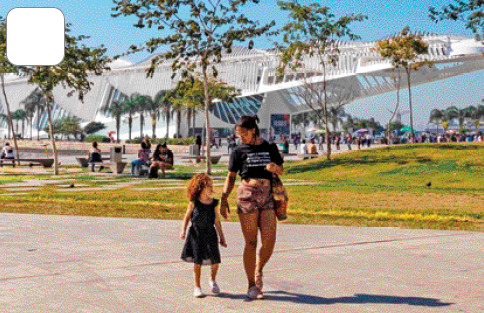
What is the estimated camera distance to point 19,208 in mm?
13477

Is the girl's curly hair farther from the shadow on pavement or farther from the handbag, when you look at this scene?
the shadow on pavement

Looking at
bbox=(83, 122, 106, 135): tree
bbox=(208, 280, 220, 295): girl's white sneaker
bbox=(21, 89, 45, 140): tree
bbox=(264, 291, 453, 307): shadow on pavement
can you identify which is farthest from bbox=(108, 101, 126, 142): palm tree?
bbox=(264, 291, 453, 307): shadow on pavement

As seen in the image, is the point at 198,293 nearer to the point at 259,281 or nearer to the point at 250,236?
the point at 259,281

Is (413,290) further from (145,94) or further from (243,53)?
(145,94)

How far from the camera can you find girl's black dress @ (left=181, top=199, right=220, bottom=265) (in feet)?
18.0

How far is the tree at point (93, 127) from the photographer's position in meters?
114

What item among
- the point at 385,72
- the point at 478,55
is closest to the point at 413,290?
the point at 478,55

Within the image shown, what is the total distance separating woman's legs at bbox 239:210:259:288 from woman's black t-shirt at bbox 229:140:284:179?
330 mm

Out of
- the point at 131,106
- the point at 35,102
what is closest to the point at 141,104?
the point at 131,106

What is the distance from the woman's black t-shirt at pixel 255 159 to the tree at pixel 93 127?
111m

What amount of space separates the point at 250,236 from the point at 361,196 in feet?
35.5

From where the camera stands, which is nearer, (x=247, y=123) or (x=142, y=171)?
(x=247, y=123)

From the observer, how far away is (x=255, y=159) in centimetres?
555

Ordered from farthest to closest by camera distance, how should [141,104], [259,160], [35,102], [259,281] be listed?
[35,102]
[141,104]
[259,281]
[259,160]
